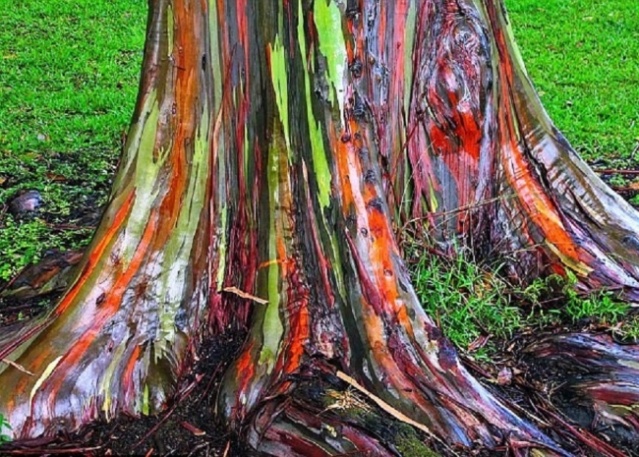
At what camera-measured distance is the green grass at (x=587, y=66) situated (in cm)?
678

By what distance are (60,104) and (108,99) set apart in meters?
0.40

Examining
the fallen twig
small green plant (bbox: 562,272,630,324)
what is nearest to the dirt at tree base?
the fallen twig

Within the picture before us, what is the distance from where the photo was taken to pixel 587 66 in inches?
332

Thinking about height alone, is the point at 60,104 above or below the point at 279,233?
above

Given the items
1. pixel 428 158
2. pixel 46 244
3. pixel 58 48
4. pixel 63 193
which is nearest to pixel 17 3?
pixel 58 48

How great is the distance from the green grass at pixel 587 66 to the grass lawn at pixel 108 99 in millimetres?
11

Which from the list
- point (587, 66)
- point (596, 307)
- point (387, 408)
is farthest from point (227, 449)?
point (587, 66)

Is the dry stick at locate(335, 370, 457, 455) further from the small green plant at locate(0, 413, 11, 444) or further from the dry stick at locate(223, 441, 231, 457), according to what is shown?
the small green plant at locate(0, 413, 11, 444)

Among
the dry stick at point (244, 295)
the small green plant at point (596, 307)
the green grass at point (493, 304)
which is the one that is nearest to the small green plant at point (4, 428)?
the dry stick at point (244, 295)

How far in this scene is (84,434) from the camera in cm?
322

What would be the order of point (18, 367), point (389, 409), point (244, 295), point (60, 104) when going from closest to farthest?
point (389, 409) < point (18, 367) < point (244, 295) < point (60, 104)

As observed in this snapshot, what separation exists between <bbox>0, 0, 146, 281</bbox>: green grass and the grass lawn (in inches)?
0.4

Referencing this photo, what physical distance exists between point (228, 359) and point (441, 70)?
1.42m

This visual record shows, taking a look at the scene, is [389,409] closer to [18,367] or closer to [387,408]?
[387,408]
